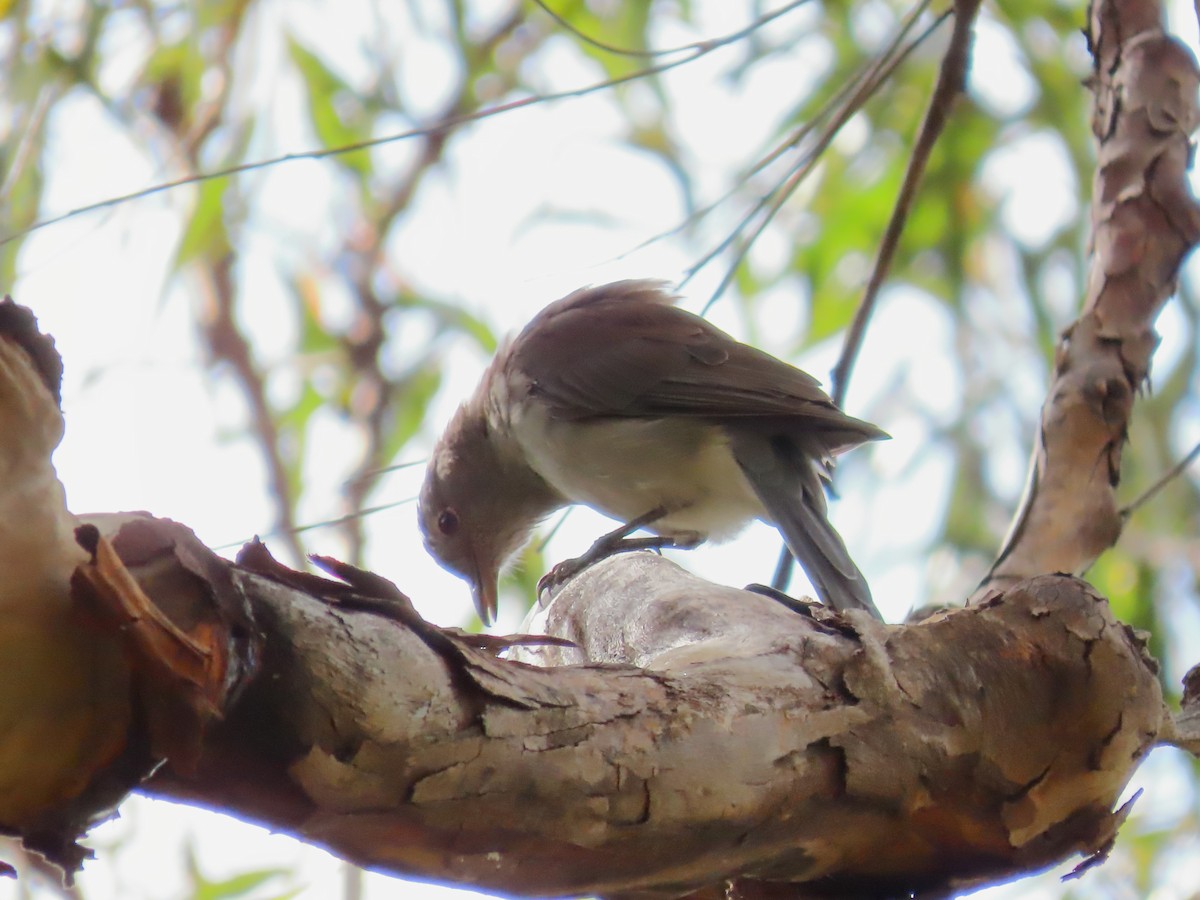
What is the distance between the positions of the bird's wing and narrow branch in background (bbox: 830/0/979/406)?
0.69m

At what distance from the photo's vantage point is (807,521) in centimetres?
368

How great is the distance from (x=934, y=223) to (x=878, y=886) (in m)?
4.10

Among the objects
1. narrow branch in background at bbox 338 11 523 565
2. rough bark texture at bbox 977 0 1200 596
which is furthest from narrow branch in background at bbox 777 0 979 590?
narrow branch in background at bbox 338 11 523 565

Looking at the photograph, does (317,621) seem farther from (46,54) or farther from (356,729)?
(46,54)

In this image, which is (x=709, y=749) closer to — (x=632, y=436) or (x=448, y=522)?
(x=632, y=436)

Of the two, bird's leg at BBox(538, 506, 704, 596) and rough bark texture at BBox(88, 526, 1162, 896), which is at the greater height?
bird's leg at BBox(538, 506, 704, 596)

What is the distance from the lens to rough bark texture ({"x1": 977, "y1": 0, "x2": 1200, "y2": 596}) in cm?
256

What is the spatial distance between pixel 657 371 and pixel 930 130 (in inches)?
58.4

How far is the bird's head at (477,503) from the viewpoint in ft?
15.6

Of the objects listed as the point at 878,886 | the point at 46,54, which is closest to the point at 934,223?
the point at 46,54

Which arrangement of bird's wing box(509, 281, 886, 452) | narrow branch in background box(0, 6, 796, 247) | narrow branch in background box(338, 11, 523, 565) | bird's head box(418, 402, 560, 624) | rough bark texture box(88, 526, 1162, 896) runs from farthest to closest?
narrow branch in background box(338, 11, 523, 565) < bird's head box(418, 402, 560, 624) < bird's wing box(509, 281, 886, 452) < narrow branch in background box(0, 6, 796, 247) < rough bark texture box(88, 526, 1162, 896)

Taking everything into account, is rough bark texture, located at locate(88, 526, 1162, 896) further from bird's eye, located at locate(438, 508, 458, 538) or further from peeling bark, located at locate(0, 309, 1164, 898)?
bird's eye, located at locate(438, 508, 458, 538)

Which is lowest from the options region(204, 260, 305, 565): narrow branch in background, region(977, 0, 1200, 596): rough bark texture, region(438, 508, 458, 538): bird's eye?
region(977, 0, 1200, 596): rough bark texture

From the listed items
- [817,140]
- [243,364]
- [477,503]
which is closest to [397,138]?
[817,140]
